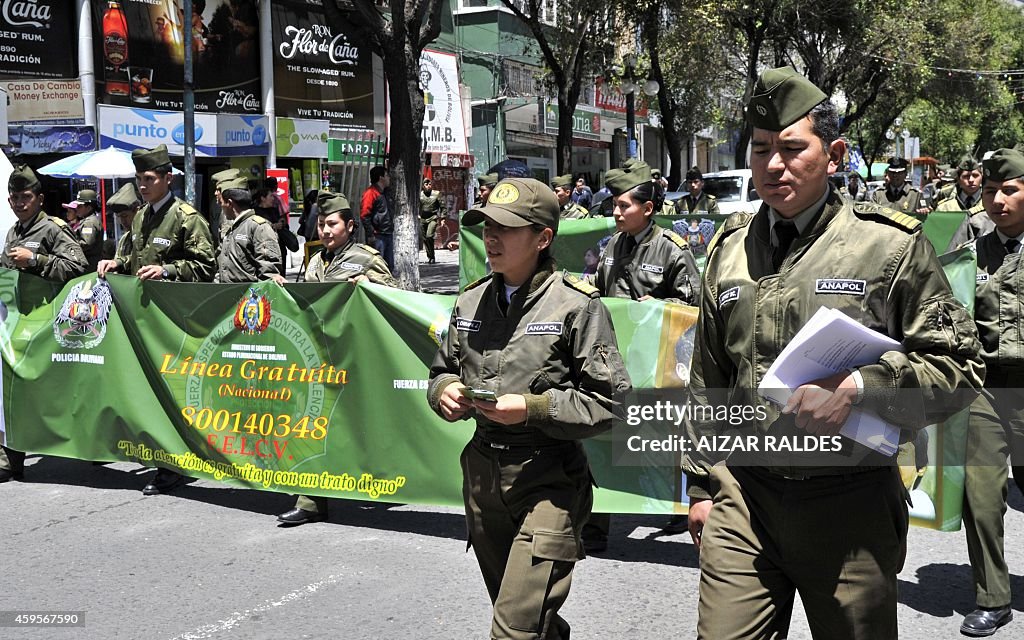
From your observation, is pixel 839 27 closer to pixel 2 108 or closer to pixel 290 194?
pixel 290 194

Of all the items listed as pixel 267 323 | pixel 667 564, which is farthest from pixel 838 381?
pixel 267 323

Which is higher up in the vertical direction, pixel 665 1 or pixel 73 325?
pixel 665 1

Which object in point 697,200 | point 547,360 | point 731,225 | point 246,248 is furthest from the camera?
point 697,200

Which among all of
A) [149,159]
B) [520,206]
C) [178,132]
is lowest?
[520,206]

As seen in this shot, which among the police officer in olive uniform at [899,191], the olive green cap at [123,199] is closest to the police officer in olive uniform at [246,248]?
the olive green cap at [123,199]

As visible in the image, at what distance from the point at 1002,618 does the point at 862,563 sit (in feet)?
7.65

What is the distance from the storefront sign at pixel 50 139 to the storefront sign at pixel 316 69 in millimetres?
5989

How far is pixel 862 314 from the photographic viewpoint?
2.61 metres

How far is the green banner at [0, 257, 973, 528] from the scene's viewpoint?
5707 millimetres

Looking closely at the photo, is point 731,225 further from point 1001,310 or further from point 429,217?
point 429,217

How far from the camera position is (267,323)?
6520 millimetres

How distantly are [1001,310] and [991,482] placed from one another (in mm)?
745

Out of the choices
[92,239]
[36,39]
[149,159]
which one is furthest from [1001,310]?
[36,39]

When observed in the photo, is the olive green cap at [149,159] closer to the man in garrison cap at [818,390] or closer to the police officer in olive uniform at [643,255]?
the police officer in olive uniform at [643,255]
